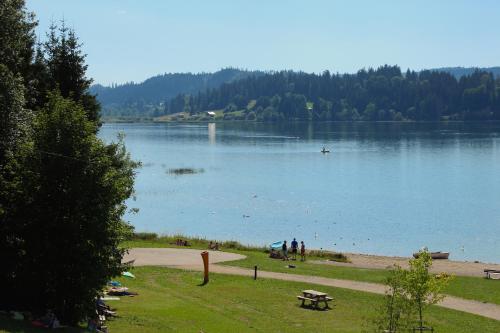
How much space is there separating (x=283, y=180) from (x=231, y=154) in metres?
52.5

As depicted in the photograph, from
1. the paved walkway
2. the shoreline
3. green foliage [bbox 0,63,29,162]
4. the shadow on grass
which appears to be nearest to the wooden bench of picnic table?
the shoreline

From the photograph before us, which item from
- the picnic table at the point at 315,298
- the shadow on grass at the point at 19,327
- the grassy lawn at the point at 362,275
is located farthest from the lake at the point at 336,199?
the shadow on grass at the point at 19,327

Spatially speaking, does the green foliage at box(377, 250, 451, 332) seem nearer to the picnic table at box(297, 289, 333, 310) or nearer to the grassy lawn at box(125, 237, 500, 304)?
the picnic table at box(297, 289, 333, 310)

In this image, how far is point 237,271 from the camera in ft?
134

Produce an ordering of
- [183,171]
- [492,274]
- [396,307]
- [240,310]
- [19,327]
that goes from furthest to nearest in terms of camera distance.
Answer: [183,171] < [492,274] < [240,310] < [396,307] < [19,327]

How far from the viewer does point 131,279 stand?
36.2 m

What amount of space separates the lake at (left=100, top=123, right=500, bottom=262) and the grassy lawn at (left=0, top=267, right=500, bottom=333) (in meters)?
30.6

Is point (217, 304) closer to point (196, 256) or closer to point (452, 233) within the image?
point (196, 256)

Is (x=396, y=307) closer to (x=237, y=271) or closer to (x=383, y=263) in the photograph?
(x=237, y=271)

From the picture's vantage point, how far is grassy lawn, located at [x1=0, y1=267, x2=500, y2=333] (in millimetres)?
27156

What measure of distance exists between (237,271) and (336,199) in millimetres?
58259

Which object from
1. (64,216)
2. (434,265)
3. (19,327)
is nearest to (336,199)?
(434,265)

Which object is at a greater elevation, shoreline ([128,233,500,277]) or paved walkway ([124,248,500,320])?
paved walkway ([124,248,500,320])

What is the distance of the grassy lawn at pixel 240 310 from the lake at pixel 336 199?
30617 millimetres
